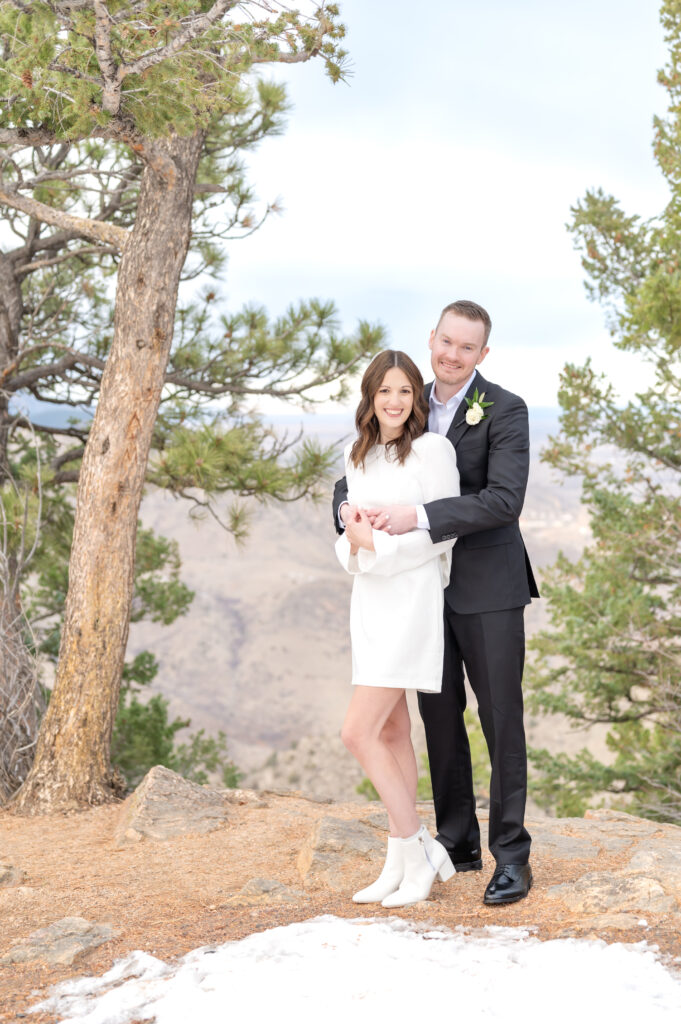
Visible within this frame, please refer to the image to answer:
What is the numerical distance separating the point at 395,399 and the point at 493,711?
107 centimetres

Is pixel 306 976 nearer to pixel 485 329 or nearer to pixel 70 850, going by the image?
pixel 485 329

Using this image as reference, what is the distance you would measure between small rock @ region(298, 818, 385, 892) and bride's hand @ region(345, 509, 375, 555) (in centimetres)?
132

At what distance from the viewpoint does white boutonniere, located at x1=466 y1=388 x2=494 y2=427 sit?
9.74 ft

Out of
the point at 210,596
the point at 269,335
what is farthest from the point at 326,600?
the point at 269,335

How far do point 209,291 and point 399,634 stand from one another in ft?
17.1

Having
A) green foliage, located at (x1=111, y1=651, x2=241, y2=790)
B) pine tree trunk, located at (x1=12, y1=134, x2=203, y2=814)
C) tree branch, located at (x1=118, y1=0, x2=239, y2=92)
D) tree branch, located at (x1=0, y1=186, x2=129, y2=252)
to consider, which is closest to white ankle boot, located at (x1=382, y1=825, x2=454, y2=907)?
pine tree trunk, located at (x1=12, y1=134, x2=203, y2=814)

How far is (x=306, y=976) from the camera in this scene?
7.57 feet

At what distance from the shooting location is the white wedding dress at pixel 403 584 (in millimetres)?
2824

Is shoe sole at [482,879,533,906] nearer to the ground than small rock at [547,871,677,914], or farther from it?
nearer to the ground

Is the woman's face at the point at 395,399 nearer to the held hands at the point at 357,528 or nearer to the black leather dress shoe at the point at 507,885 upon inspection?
the held hands at the point at 357,528

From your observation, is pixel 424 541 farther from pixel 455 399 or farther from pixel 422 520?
pixel 455 399

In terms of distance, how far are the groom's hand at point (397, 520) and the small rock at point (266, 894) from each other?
52.9 inches

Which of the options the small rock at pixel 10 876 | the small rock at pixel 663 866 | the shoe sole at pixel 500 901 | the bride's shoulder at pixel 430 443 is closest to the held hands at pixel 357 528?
the bride's shoulder at pixel 430 443

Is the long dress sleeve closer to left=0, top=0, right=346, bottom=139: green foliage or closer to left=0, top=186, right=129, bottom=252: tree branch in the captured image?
left=0, top=0, right=346, bottom=139: green foliage
